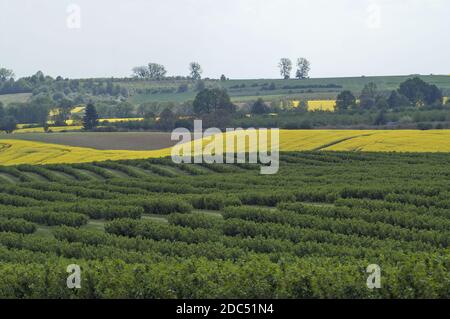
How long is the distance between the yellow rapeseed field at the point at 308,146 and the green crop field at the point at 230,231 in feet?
31.0

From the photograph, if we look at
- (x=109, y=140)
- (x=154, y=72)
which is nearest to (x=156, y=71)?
(x=154, y=72)

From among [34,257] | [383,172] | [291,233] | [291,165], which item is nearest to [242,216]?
[291,233]

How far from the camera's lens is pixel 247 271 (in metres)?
13.0

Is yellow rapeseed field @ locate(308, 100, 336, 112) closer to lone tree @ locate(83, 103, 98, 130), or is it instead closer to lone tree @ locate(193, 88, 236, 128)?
lone tree @ locate(193, 88, 236, 128)

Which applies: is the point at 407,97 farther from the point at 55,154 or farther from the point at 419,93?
the point at 55,154

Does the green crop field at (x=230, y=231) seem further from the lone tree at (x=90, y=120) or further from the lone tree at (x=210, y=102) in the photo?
the lone tree at (x=210, y=102)

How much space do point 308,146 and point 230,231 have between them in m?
36.2

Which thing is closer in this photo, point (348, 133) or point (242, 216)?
point (242, 216)

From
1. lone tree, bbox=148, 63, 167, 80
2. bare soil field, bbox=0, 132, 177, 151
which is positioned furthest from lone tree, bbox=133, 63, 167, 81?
bare soil field, bbox=0, 132, 177, 151

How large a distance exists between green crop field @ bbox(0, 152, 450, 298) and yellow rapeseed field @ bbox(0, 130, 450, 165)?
945 centimetres

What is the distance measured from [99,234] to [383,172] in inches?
695

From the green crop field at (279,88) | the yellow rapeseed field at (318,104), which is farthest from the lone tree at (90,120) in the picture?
the green crop field at (279,88)

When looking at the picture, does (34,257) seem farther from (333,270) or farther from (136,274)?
(333,270)

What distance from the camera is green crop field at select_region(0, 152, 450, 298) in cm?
1274
